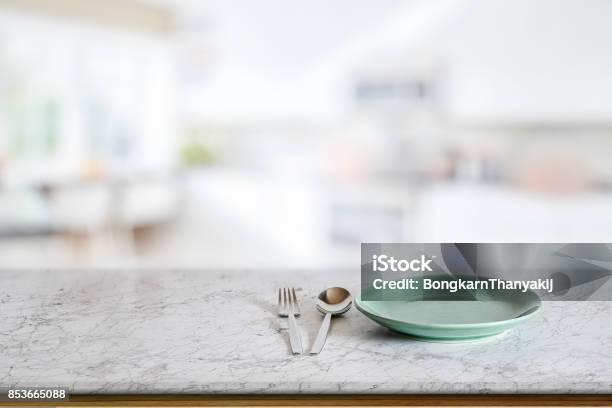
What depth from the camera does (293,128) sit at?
547cm

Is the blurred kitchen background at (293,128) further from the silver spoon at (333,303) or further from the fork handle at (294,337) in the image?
the fork handle at (294,337)

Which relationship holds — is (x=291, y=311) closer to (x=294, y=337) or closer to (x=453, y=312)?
(x=294, y=337)

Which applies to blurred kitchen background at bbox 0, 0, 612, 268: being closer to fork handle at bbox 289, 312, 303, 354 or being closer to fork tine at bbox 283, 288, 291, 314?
fork tine at bbox 283, 288, 291, 314

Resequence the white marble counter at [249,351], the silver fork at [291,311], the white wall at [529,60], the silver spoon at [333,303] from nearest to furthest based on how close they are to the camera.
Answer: the white marble counter at [249,351] → the silver fork at [291,311] → the silver spoon at [333,303] → the white wall at [529,60]

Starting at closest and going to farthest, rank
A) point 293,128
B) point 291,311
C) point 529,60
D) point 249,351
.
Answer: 1. point 249,351
2. point 291,311
3. point 529,60
4. point 293,128

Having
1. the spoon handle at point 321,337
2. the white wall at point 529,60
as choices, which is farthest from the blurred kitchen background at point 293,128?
the spoon handle at point 321,337

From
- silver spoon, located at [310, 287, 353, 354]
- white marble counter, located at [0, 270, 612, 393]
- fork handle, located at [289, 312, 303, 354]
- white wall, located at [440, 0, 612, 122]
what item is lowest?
white marble counter, located at [0, 270, 612, 393]

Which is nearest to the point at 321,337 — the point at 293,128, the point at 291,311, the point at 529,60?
the point at 291,311

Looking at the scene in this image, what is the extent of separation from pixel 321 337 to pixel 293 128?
454cm

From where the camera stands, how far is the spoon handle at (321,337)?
0.97 m

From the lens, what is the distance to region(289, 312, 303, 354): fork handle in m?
0.98

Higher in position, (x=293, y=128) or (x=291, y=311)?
(x=293, y=128)

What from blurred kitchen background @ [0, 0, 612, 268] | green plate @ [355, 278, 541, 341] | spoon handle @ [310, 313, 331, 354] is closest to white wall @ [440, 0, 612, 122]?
blurred kitchen background @ [0, 0, 612, 268]

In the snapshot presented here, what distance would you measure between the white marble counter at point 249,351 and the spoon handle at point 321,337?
1 cm
